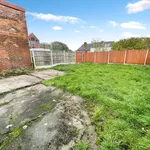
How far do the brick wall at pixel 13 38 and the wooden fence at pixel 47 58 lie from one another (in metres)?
0.95

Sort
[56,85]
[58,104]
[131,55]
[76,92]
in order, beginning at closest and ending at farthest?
[58,104] < [76,92] < [56,85] < [131,55]

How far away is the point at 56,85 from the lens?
3588 millimetres

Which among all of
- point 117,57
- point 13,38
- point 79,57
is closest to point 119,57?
point 117,57

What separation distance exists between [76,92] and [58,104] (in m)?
0.78

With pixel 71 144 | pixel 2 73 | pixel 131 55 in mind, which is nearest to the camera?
pixel 71 144

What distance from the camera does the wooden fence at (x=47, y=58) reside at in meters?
6.96

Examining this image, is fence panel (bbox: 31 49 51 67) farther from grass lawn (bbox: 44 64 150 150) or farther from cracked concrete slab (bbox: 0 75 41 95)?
grass lawn (bbox: 44 64 150 150)

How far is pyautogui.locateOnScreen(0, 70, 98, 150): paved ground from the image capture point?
4.30ft

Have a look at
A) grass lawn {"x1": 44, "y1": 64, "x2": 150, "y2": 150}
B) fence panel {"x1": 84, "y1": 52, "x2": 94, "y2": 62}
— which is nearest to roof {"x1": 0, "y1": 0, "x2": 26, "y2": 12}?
grass lawn {"x1": 44, "y1": 64, "x2": 150, "y2": 150}

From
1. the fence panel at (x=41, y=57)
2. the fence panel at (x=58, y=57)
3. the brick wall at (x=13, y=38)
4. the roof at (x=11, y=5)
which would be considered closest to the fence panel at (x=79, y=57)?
the fence panel at (x=58, y=57)

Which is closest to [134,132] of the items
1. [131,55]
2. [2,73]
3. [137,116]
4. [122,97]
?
[137,116]

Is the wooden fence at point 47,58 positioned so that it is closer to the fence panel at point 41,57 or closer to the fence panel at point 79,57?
the fence panel at point 41,57

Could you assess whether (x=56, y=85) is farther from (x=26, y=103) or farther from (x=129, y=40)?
(x=129, y=40)

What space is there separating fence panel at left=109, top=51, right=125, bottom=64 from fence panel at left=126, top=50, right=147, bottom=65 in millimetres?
492
